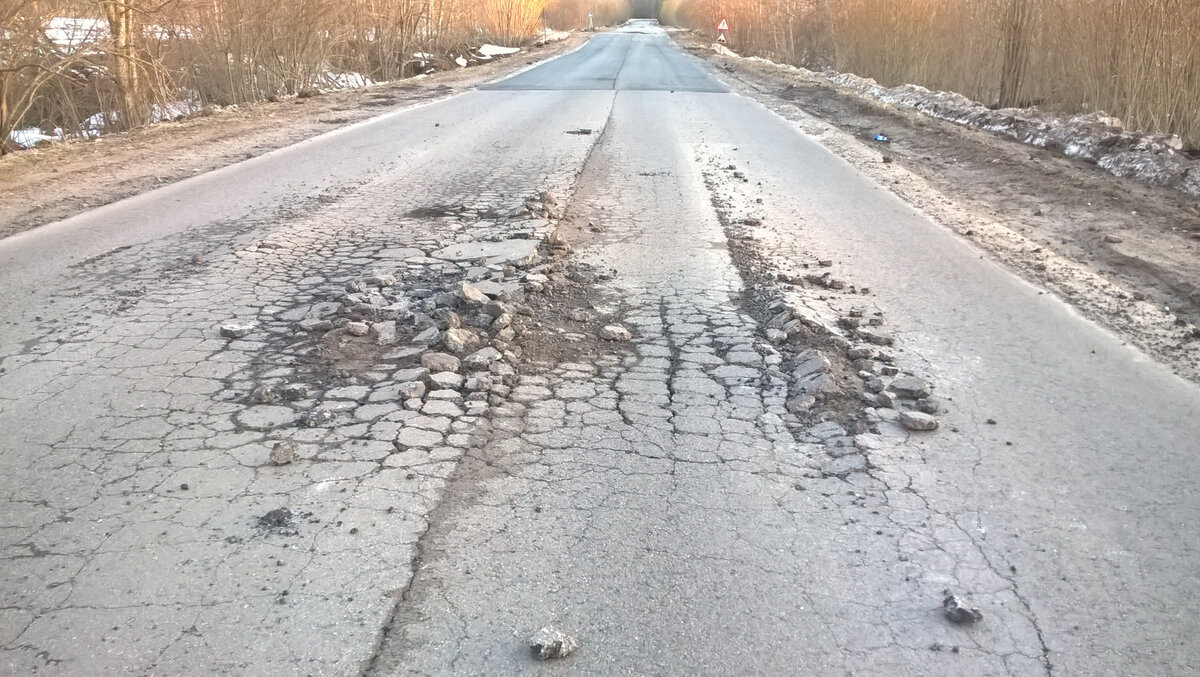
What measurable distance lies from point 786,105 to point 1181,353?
1316cm

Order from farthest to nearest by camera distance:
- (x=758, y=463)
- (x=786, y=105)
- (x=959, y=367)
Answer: (x=786, y=105) → (x=959, y=367) → (x=758, y=463)

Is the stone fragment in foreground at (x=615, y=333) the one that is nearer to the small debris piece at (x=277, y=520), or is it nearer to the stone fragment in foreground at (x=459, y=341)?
the stone fragment in foreground at (x=459, y=341)

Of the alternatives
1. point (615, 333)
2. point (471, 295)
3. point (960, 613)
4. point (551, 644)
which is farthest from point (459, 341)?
point (960, 613)

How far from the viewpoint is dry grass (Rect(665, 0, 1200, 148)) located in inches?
364

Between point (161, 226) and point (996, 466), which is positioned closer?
point (996, 466)

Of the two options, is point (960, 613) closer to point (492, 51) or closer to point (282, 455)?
point (282, 455)

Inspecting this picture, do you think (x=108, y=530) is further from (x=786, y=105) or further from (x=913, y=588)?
(x=786, y=105)

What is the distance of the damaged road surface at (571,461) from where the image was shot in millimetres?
2506

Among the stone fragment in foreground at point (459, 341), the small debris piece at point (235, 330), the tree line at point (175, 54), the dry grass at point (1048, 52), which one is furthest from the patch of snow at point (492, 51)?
the stone fragment in foreground at point (459, 341)

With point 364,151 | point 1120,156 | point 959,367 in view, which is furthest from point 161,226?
point 1120,156

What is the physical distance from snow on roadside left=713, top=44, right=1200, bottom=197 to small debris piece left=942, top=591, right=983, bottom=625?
762cm

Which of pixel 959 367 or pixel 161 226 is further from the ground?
pixel 161 226

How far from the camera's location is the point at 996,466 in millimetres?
3535

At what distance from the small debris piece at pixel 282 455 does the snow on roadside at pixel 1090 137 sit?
28.9ft
